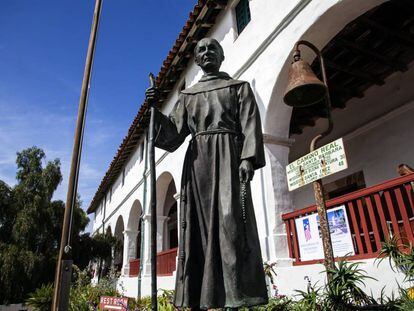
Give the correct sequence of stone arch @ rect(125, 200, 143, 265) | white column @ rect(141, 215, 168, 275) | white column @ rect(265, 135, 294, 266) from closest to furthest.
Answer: white column @ rect(265, 135, 294, 266) → white column @ rect(141, 215, 168, 275) → stone arch @ rect(125, 200, 143, 265)

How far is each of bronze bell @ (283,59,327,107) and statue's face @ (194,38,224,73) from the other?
1493 mm

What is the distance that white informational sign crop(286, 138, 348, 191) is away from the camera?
10.5 feet

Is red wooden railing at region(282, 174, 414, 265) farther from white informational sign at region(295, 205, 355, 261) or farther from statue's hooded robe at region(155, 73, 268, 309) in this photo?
statue's hooded robe at region(155, 73, 268, 309)

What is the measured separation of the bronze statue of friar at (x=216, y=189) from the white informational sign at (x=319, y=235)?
7.86 feet

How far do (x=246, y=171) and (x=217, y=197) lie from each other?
26cm

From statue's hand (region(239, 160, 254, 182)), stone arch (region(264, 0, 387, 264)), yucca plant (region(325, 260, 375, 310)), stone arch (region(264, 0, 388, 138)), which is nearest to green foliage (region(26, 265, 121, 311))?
stone arch (region(264, 0, 387, 264))

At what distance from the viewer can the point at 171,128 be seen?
271 centimetres

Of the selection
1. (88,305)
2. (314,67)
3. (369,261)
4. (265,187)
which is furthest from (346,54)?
(88,305)

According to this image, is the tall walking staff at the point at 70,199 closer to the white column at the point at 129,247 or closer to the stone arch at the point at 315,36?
the stone arch at the point at 315,36

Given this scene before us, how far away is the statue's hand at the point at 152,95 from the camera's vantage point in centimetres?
252

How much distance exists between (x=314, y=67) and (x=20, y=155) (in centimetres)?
1058

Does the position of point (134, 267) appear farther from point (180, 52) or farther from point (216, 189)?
point (216, 189)

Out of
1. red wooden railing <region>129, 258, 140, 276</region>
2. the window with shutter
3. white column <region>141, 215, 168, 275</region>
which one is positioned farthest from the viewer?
red wooden railing <region>129, 258, 140, 276</region>

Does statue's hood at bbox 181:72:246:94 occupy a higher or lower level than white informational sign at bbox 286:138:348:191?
higher
